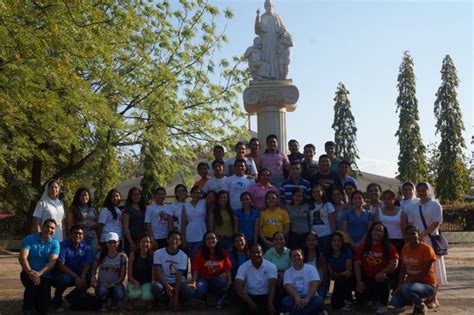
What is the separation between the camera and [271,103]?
12.5 metres

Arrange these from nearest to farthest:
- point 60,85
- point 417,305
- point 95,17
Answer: point 417,305, point 60,85, point 95,17

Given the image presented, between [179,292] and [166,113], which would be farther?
[166,113]

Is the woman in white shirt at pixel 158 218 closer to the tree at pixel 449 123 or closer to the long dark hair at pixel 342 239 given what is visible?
the long dark hair at pixel 342 239

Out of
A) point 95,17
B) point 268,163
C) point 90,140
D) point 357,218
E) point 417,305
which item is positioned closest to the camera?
point 417,305

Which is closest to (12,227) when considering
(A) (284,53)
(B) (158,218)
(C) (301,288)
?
(A) (284,53)

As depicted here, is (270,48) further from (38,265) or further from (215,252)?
(38,265)

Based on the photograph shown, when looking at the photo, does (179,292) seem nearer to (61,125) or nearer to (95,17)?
(61,125)

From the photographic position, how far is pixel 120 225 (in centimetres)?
792

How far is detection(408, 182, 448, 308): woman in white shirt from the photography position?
7.39 m

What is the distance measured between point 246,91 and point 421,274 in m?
6.64

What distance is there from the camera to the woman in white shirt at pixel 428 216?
24.2ft

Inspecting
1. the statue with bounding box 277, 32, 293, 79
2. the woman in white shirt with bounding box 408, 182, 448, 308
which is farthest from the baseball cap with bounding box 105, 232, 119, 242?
the statue with bounding box 277, 32, 293, 79

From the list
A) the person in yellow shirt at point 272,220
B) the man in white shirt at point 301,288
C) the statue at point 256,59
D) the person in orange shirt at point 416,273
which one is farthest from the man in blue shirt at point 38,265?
the statue at point 256,59

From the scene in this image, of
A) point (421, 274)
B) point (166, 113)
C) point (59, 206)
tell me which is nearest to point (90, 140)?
point (166, 113)
